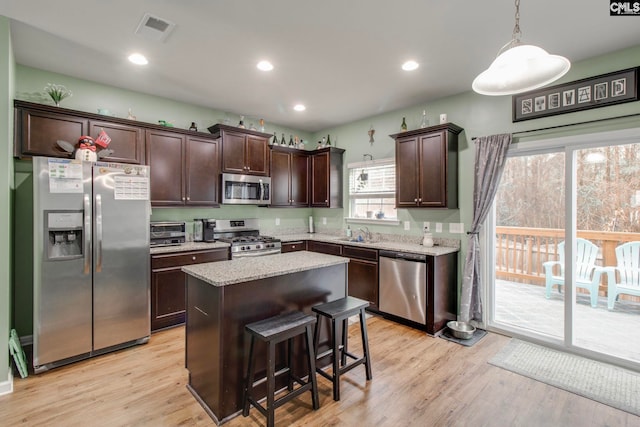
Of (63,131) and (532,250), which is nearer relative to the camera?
(63,131)

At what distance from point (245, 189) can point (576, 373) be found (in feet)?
13.9

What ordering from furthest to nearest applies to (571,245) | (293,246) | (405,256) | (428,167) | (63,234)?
(293,246), (428,167), (405,256), (571,245), (63,234)

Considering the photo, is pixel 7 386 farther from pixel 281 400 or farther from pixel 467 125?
pixel 467 125

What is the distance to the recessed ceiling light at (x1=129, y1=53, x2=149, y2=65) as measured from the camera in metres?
2.94

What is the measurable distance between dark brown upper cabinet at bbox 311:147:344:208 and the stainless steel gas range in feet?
3.73

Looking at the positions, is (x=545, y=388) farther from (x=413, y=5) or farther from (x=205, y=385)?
(x=413, y=5)

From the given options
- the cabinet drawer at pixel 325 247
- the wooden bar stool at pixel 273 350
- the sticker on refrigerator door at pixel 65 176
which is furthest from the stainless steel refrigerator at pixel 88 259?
the cabinet drawer at pixel 325 247

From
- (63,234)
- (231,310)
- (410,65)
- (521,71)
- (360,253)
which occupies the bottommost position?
(231,310)

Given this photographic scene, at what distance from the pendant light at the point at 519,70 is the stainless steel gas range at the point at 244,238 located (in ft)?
10.8

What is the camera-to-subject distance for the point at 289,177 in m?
5.23

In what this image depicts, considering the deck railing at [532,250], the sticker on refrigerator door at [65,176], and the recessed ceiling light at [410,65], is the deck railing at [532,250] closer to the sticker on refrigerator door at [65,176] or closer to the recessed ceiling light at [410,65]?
the recessed ceiling light at [410,65]

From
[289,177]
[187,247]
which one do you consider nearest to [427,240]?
[289,177]

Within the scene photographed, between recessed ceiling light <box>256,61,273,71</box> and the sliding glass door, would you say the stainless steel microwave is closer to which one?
recessed ceiling light <box>256,61,273,71</box>

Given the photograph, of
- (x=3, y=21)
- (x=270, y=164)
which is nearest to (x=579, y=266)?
(x=270, y=164)
